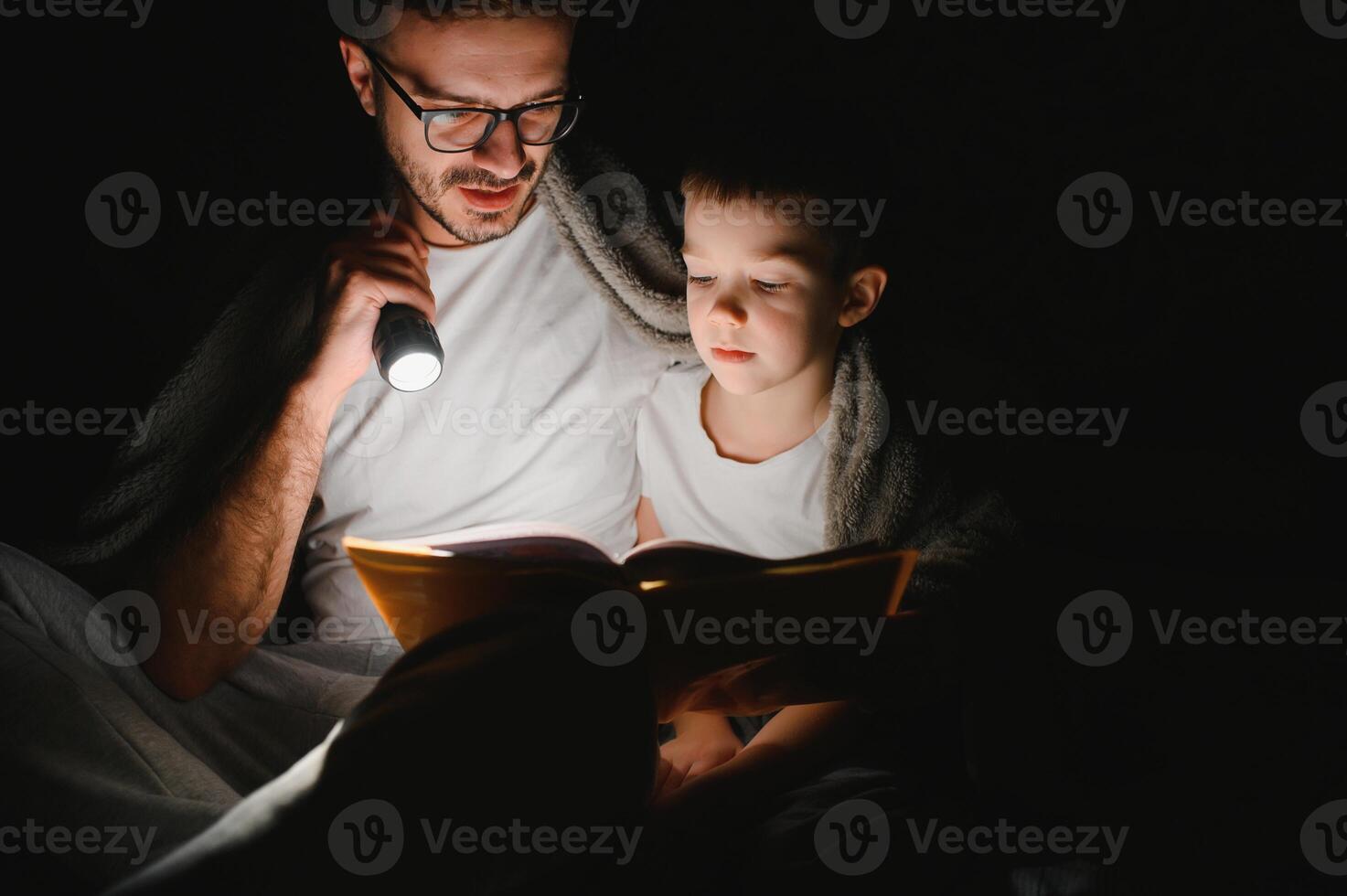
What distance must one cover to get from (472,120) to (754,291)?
0.39 meters

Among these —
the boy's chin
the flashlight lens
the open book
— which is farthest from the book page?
the boy's chin

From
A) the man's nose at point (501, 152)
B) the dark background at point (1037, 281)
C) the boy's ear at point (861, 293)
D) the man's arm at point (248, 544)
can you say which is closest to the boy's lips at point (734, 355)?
the boy's ear at point (861, 293)

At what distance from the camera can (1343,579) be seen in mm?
1524

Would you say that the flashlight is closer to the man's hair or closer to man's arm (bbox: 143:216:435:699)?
man's arm (bbox: 143:216:435:699)

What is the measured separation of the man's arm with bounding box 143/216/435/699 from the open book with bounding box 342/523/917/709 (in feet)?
0.87

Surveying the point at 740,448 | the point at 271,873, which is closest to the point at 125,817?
the point at 271,873

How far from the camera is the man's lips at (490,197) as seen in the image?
1252mm

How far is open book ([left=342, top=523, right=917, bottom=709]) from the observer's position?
94 centimetres

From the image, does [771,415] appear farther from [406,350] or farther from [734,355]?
[406,350]

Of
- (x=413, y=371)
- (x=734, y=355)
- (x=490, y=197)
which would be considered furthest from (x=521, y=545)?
(x=490, y=197)

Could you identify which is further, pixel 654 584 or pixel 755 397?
pixel 755 397

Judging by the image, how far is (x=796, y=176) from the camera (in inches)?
45.5

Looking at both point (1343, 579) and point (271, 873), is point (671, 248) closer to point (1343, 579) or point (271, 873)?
point (271, 873)

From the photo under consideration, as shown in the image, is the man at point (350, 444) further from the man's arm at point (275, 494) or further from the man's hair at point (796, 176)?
the man's hair at point (796, 176)
